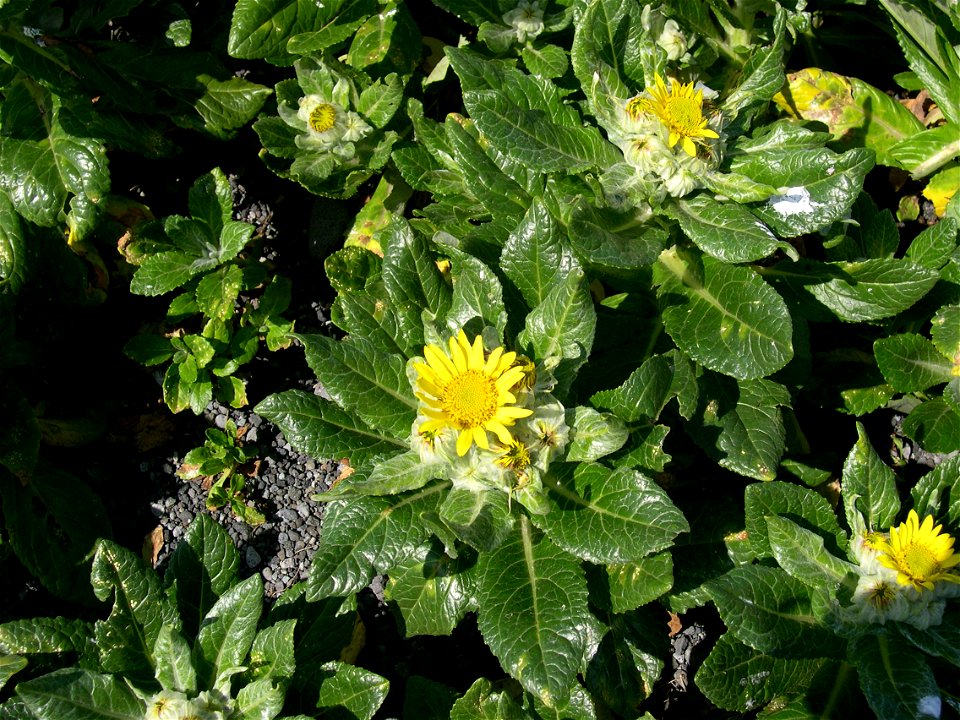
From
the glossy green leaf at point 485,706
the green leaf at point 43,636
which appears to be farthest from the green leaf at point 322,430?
the green leaf at point 43,636

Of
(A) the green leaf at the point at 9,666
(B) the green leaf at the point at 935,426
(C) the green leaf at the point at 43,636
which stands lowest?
(C) the green leaf at the point at 43,636

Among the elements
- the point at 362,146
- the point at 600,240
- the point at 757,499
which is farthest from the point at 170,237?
the point at 757,499

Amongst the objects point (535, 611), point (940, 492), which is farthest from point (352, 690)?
point (940, 492)

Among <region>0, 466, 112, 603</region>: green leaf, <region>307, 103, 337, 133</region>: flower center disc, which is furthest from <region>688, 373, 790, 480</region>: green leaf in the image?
<region>0, 466, 112, 603</region>: green leaf

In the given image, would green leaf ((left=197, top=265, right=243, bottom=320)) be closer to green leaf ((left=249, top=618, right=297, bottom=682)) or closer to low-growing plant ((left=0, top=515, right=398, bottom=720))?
low-growing plant ((left=0, top=515, right=398, bottom=720))

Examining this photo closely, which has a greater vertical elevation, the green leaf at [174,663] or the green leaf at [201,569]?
the green leaf at [174,663]

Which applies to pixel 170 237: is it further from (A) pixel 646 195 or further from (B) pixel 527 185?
(A) pixel 646 195

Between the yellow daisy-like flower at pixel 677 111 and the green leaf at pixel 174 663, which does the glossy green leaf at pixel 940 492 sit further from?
the green leaf at pixel 174 663
